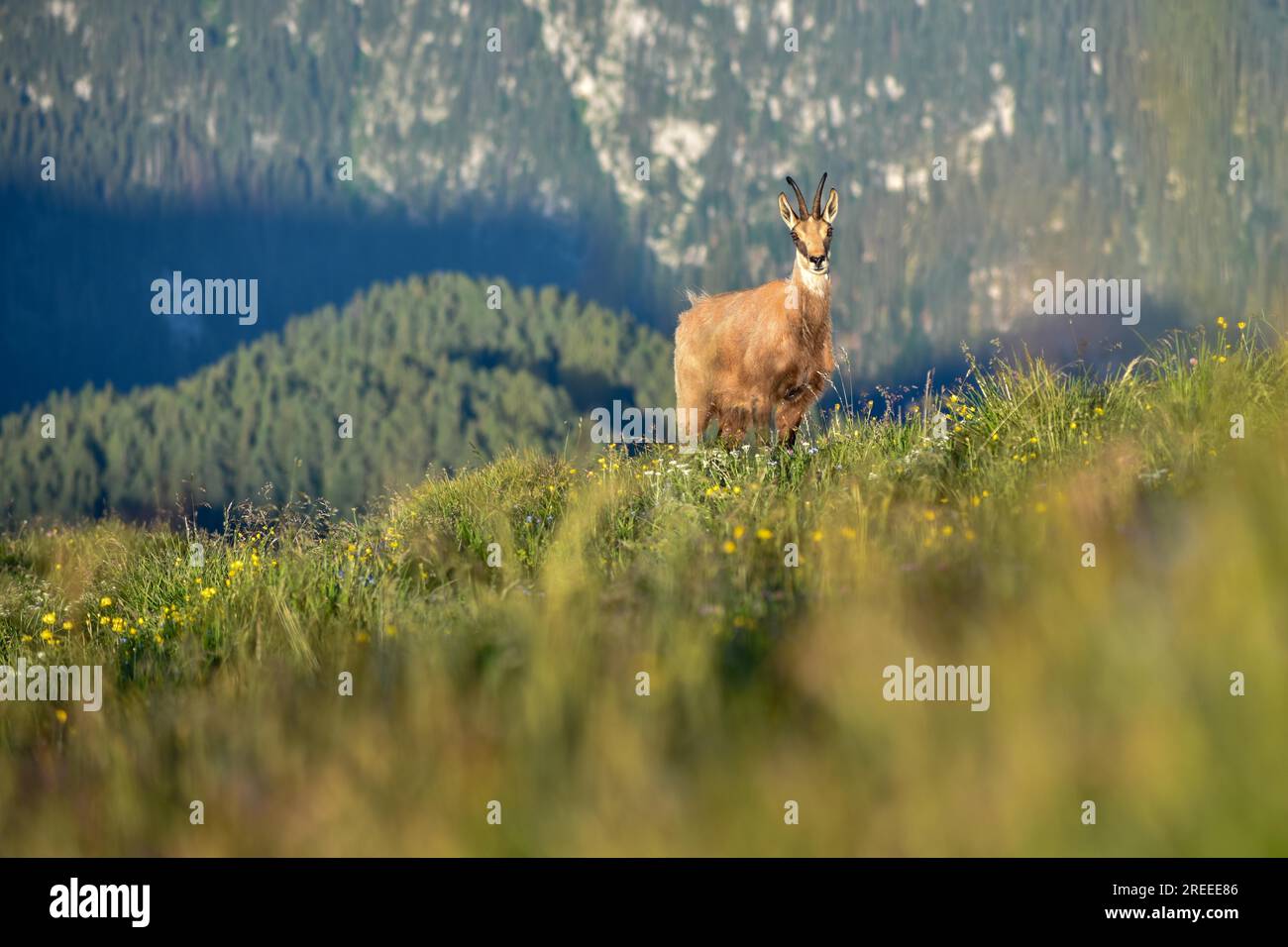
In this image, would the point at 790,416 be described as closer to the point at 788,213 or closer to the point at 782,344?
the point at 782,344

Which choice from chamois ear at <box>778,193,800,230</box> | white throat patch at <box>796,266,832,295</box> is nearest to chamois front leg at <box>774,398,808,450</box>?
white throat patch at <box>796,266,832,295</box>

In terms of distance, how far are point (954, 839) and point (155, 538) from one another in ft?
43.6

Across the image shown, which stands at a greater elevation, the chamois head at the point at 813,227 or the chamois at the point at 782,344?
the chamois head at the point at 813,227

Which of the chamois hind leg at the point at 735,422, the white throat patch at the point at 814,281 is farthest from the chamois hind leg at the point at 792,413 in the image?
the white throat patch at the point at 814,281

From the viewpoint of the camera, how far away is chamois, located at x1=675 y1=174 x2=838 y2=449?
451 inches

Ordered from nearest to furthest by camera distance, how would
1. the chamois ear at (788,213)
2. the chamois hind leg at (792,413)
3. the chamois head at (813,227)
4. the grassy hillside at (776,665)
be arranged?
the grassy hillside at (776,665) → the chamois head at (813,227) → the chamois ear at (788,213) → the chamois hind leg at (792,413)

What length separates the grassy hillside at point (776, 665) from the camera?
12.9 ft

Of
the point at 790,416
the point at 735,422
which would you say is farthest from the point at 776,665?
the point at 735,422

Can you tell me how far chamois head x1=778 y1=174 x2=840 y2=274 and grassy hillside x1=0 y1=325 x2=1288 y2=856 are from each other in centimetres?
237

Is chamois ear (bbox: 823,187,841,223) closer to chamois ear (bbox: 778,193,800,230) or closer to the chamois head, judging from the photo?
the chamois head

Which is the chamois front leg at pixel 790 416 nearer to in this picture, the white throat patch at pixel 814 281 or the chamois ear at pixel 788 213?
the white throat patch at pixel 814 281

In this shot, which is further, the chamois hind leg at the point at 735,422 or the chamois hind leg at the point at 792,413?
the chamois hind leg at the point at 735,422

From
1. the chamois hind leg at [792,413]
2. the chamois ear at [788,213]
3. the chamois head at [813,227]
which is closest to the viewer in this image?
the chamois head at [813,227]

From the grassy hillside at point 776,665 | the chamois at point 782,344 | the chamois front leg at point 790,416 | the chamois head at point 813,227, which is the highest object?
the chamois head at point 813,227
